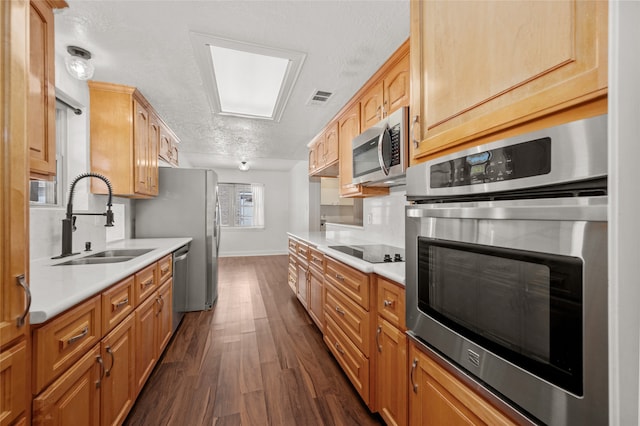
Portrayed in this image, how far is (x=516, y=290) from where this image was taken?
683 mm

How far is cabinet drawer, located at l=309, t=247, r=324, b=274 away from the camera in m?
2.44

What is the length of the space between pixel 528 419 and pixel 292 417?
1364 mm

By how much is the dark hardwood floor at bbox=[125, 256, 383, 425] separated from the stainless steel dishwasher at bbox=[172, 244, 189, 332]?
134 millimetres

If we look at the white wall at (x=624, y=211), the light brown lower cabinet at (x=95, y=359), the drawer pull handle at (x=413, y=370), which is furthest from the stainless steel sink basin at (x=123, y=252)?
the white wall at (x=624, y=211)

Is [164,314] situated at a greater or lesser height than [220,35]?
lesser

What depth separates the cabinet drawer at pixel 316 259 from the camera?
2.44m

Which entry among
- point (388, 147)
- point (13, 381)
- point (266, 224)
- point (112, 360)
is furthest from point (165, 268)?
point (266, 224)

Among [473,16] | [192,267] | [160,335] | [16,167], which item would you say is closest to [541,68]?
[473,16]

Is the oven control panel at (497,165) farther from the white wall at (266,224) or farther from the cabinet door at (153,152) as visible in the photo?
the white wall at (266,224)

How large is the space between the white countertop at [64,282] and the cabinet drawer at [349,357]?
1.43 m

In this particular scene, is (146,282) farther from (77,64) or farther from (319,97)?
(319,97)

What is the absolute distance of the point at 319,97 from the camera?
275 cm

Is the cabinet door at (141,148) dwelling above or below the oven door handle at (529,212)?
above

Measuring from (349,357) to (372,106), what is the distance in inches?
72.8
